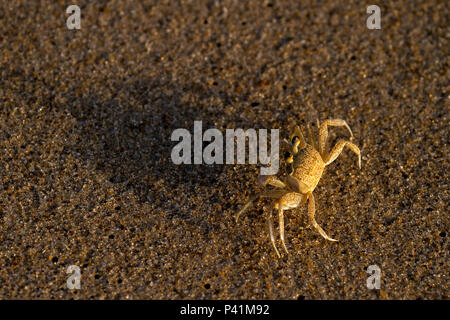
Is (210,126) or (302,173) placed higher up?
(210,126)

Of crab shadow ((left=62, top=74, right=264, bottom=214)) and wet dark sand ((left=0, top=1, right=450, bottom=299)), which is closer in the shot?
wet dark sand ((left=0, top=1, right=450, bottom=299))

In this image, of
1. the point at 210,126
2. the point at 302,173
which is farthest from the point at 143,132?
A: the point at 302,173

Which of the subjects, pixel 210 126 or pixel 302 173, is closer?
pixel 302 173

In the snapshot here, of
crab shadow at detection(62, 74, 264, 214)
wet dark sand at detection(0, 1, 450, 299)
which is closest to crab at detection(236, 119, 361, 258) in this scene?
wet dark sand at detection(0, 1, 450, 299)

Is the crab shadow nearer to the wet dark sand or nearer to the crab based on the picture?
the wet dark sand

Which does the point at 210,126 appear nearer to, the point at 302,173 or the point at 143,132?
the point at 143,132

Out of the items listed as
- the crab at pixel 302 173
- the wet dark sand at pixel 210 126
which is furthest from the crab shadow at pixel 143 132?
the crab at pixel 302 173
